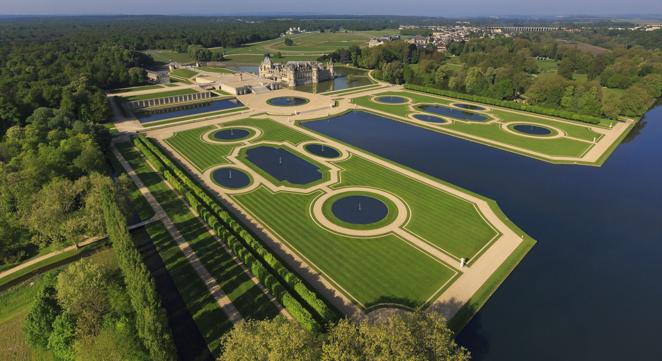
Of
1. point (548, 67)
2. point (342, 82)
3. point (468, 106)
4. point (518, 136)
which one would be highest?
point (548, 67)

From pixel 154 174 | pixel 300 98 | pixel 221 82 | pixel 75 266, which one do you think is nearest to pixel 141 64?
pixel 221 82

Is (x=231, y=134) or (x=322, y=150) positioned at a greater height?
(x=322, y=150)

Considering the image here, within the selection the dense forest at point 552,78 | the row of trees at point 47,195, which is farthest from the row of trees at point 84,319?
the dense forest at point 552,78

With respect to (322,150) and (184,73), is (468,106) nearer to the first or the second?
(322,150)

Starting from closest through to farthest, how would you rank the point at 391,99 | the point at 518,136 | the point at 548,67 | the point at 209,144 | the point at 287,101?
the point at 209,144 < the point at 518,136 < the point at 287,101 < the point at 391,99 < the point at 548,67

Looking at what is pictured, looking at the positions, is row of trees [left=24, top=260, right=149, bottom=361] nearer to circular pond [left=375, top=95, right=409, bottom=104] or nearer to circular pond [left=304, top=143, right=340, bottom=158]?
circular pond [left=304, top=143, right=340, bottom=158]

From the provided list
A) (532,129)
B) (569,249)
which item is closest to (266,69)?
(532,129)

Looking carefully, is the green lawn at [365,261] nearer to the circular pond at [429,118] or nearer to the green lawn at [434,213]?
the green lawn at [434,213]
